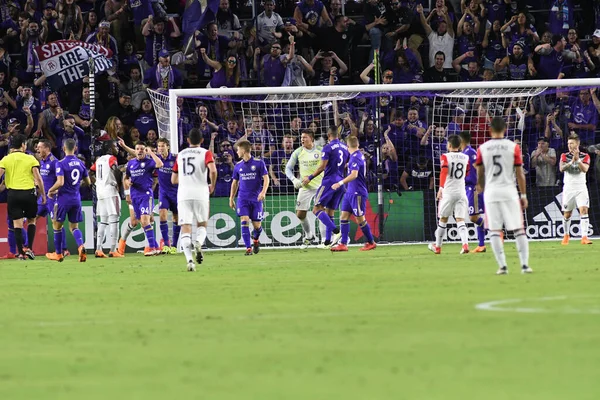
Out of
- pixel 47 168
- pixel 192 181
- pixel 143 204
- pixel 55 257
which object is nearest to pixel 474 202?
pixel 192 181

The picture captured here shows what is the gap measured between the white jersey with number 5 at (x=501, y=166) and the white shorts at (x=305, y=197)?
977cm

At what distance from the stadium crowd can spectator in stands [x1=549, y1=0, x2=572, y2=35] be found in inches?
1.1

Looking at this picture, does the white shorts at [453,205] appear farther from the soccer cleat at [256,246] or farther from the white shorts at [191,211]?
the white shorts at [191,211]

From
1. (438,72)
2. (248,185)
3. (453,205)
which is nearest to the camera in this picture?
(453,205)

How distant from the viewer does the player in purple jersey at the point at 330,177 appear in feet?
76.7

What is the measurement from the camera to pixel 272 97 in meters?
27.1

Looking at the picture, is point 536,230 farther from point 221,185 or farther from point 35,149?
point 35,149

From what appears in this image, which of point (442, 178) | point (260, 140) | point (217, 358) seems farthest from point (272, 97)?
point (217, 358)

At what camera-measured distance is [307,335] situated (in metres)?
9.41

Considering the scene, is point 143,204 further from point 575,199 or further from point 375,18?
point 375,18

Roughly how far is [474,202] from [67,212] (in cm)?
804

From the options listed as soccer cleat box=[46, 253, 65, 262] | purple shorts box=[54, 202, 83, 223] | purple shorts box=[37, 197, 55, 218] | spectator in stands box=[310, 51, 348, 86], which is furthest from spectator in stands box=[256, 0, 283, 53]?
soccer cleat box=[46, 253, 65, 262]

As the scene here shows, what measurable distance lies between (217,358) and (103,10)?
23.9 m

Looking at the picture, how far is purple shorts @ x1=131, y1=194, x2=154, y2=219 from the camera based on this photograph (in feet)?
77.9
